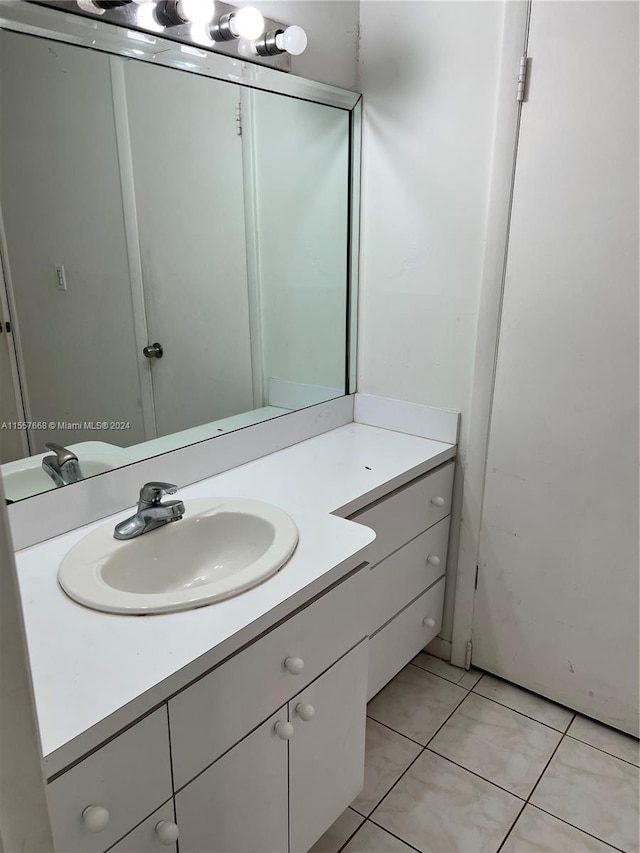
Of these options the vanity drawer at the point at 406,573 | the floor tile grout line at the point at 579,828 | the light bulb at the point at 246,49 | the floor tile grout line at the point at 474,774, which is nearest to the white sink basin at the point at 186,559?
the vanity drawer at the point at 406,573

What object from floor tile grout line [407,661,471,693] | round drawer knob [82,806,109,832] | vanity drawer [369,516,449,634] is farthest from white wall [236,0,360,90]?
floor tile grout line [407,661,471,693]

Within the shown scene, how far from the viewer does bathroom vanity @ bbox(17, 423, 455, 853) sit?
820mm

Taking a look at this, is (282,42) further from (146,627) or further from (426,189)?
(146,627)

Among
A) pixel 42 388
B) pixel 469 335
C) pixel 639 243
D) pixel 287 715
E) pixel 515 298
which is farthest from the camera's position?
pixel 469 335

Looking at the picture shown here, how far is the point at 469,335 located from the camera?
1749 mm

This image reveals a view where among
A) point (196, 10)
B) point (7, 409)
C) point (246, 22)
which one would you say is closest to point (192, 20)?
point (196, 10)

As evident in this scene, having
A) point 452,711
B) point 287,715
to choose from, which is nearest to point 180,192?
point 287,715

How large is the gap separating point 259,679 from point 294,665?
7cm

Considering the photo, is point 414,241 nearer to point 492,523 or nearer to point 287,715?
point 492,523

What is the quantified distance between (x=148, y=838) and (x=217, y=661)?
269 millimetres

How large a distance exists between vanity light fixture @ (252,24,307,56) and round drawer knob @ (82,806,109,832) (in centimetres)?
156

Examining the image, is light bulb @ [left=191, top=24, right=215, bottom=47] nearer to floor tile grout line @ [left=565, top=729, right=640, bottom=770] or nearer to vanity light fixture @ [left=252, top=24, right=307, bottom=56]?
vanity light fixture @ [left=252, top=24, right=307, bottom=56]

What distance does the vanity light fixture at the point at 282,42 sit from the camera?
4.65 feet

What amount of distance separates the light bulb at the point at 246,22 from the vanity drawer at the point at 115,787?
1.39 m
